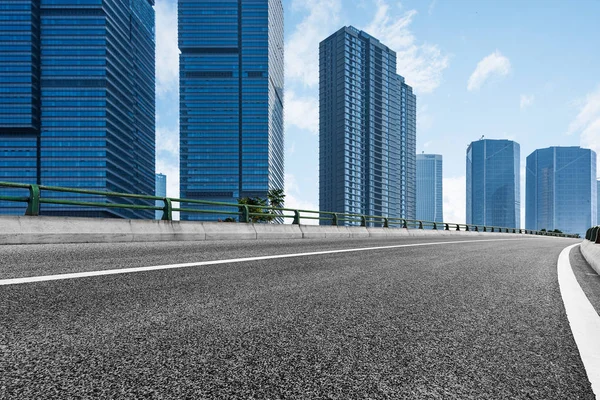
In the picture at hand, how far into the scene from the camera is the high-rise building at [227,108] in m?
182

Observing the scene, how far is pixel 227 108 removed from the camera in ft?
632

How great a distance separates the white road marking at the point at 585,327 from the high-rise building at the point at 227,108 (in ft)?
580

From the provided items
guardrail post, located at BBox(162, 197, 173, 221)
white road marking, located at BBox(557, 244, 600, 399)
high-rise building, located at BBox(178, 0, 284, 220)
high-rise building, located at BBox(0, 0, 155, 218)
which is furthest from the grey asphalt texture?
high-rise building, located at BBox(178, 0, 284, 220)

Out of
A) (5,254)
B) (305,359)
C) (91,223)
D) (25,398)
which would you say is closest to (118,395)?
(25,398)

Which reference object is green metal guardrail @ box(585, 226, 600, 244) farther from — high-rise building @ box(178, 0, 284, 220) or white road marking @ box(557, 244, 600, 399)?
high-rise building @ box(178, 0, 284, 220)

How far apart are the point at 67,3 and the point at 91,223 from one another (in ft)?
560

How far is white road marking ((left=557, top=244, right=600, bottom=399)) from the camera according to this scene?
190 cm

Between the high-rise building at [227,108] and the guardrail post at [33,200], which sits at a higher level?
the high-rise building at [227,108]

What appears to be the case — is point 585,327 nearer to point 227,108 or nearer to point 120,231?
point 120,231

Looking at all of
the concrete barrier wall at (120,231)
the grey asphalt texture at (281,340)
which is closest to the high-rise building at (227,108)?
the concrete barrier wall at (120,231)

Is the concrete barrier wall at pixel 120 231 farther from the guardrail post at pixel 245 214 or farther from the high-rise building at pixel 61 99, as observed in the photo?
the high-rise building at pixel 61 99

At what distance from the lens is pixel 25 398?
1.45 meters

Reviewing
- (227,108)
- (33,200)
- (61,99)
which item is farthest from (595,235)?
(227,108)

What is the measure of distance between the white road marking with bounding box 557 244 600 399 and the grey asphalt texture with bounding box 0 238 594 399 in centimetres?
6
